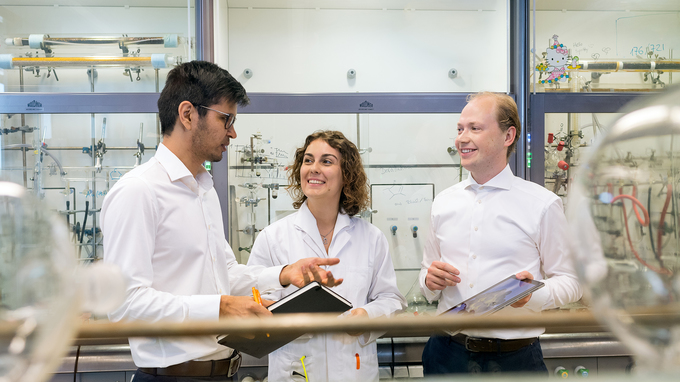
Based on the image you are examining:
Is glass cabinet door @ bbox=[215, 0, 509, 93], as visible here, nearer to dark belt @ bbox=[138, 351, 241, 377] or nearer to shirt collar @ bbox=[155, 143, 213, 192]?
shirt collar @ bbox=[155, 143, 213, 192]

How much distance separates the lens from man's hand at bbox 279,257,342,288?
1.46 m

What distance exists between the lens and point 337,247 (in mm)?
1800

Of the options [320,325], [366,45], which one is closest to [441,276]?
[320,325]

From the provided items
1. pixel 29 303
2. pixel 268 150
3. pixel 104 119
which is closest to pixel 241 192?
pixel 268 150

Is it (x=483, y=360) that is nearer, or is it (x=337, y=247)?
(x=483, y=360)

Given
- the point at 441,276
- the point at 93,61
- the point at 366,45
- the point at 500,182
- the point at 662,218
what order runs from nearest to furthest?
the point at 662,218, the point at 441,276, the point at 500,182, the point at 93,61, the point at 366,45

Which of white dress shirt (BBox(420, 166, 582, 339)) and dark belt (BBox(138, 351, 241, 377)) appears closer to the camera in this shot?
dark belt (BBox(138, 351, 241, 377))

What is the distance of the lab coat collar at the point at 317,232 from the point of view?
5.89ft

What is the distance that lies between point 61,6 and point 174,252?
117 inches

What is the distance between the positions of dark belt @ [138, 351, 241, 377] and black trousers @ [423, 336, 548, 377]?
75 cm

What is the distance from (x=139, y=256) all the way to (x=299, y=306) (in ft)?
1.53

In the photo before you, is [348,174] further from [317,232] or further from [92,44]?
[92,44]

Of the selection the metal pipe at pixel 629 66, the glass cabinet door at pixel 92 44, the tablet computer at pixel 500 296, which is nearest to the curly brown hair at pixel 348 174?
the tablet computer at pixel 500 296

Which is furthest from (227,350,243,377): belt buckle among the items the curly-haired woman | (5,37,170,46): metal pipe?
(5,37,170,46): metal pipe
